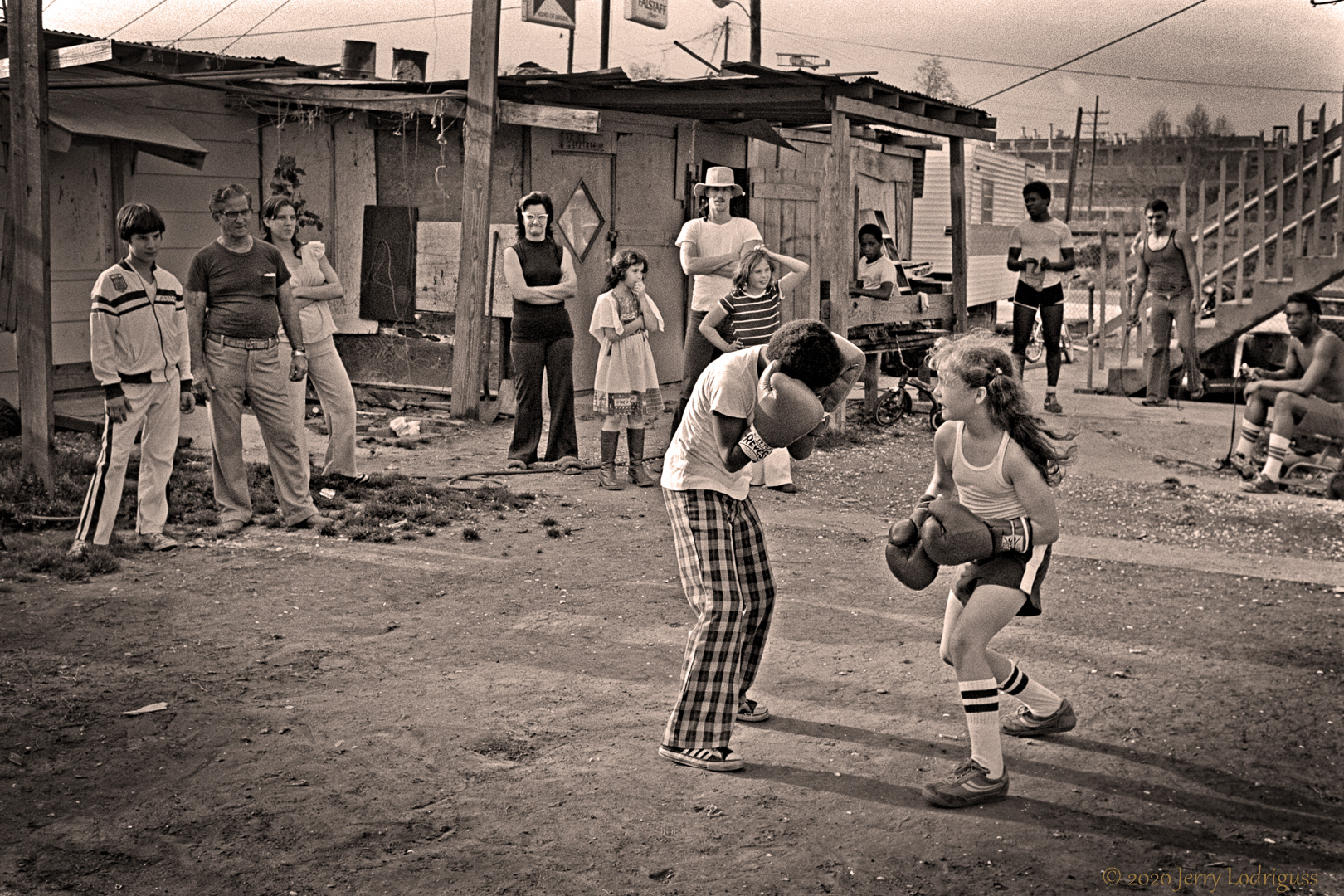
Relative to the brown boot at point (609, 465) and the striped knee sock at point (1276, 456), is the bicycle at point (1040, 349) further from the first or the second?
the brown boot at point (609, 465)

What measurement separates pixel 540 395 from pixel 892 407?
13.6 ft

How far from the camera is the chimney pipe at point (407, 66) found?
14992mm

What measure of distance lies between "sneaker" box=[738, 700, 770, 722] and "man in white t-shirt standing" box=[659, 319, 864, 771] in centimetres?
37

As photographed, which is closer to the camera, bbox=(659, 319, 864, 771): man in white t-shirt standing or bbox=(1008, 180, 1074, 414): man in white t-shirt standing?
bbox=(659, 319, 864, 771): man in white t-shirt standing

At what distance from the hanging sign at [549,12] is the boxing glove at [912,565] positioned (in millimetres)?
9492

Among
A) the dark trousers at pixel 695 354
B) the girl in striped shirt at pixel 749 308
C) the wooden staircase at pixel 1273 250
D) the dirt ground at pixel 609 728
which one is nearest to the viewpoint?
the dirt ground at pixel 609 728

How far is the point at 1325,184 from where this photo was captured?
588 inches

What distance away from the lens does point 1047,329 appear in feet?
43.0

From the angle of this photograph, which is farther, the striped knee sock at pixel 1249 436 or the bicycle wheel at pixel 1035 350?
the bicycle wheel at pixel 1035 350

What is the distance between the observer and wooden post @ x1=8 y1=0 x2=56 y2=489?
8289mm

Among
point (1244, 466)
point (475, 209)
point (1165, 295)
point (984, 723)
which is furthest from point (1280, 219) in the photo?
point (984, 723)

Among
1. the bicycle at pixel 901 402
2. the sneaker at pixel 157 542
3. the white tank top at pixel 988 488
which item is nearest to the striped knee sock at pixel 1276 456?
the bicycle at pixel 901 402

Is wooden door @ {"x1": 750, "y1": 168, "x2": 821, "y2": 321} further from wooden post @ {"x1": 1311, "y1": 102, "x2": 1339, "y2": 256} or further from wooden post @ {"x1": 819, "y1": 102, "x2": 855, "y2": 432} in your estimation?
wooden post @ {"x1": 1311, "y1": 102, "x2": 1339, "y2": 256}

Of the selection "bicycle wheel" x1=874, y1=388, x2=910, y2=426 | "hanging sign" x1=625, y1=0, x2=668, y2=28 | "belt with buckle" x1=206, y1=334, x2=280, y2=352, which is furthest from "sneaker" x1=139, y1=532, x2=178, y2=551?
"hanging sign" x1=625, y1=0, x2=668, y2=28
